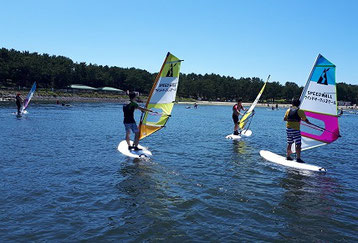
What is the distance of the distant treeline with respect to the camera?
110 m

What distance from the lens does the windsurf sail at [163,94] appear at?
1393 centimetres

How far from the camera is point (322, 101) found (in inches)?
508

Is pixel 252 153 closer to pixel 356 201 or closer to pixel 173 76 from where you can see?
pixel 173 76

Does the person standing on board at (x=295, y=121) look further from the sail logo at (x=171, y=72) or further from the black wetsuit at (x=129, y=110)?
the black wetsuit at (x=129, y=110)

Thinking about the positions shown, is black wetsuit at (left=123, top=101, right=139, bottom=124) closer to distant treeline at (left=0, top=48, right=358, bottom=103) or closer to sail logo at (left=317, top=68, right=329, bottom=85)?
sail logo at (left=317, top=68, right=329, bottom=85)

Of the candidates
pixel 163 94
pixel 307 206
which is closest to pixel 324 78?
pixel 307 206

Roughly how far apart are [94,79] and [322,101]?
137653 millimetres

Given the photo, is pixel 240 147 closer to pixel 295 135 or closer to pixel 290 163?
pixel 290 163

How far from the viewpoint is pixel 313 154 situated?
54.0 feet

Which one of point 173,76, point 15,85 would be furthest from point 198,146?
point 15,85

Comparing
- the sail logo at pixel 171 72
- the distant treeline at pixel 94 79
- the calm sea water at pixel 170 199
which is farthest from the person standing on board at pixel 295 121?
the distant treeline at pixel 94 79

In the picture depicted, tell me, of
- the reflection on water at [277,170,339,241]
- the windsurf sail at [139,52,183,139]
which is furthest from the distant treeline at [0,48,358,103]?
the reflection on water at [277,170,339,241]

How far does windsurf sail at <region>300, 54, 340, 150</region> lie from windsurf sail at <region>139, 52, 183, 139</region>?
5.73m

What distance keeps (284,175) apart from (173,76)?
6420mm
